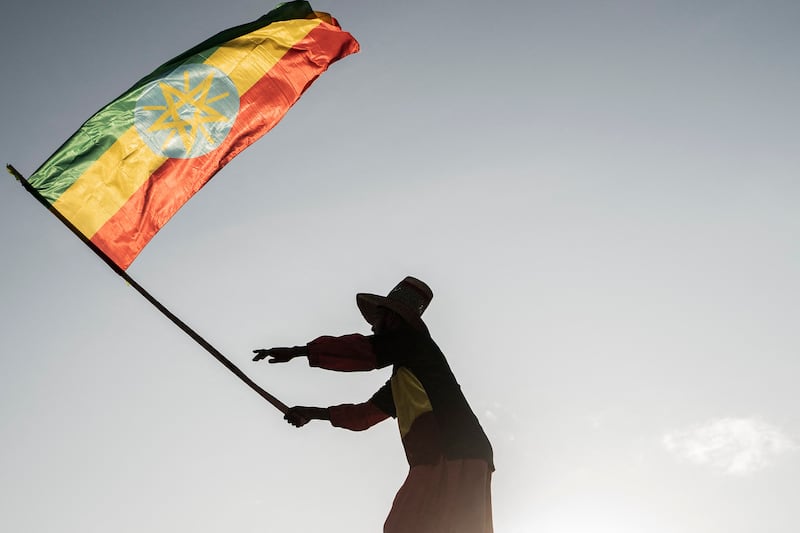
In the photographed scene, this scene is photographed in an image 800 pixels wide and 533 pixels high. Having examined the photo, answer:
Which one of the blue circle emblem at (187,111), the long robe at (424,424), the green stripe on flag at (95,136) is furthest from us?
the blue circle emblem at (187,111)

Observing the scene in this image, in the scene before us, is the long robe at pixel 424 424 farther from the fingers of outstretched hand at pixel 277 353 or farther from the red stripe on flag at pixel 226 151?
the red stripe on flag at pixel 226 151

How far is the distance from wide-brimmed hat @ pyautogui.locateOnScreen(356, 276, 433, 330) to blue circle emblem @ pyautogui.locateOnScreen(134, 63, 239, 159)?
2239mm

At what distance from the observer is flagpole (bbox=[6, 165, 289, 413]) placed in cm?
587

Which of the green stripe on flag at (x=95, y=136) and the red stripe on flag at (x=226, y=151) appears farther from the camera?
the red stripe on flag at (x=226, y=151)

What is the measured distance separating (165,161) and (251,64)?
1478mm

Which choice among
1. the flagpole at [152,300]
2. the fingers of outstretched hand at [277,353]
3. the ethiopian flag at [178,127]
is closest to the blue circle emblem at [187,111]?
the ethiopian flag at [178,127]

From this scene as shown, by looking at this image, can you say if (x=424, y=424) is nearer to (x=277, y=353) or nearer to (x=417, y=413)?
(x=417, y=413)

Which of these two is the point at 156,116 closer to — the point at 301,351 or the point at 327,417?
the point at 301,351

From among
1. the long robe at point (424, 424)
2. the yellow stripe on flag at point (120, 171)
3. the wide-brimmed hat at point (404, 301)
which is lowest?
the long robe at point (424, 424)

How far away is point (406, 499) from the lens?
4926 mm

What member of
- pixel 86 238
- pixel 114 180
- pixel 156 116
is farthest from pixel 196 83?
pixel 86 238

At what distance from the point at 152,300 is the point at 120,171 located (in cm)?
126

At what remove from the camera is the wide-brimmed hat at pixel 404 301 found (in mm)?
5707

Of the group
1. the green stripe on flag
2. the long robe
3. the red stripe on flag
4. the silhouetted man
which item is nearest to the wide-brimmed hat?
the silhouetted man
